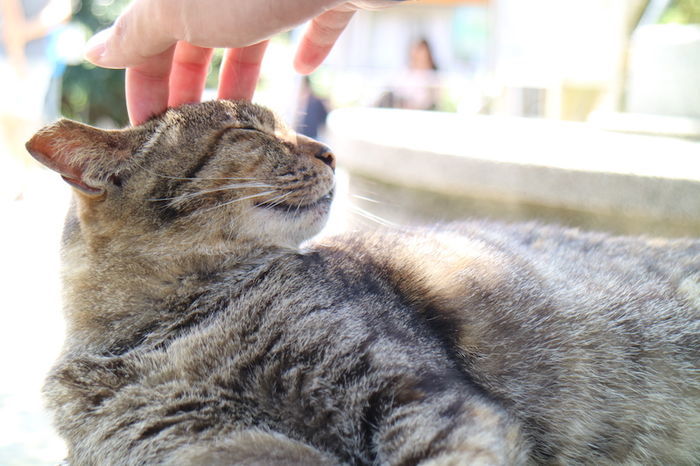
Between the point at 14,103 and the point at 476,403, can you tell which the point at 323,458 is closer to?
the point at 476,403

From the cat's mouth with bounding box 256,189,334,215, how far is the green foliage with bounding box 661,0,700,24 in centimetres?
957

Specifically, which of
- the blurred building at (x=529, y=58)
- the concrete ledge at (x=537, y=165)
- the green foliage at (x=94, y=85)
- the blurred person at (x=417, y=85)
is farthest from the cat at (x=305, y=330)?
the green foliage at (x=94, y=85)

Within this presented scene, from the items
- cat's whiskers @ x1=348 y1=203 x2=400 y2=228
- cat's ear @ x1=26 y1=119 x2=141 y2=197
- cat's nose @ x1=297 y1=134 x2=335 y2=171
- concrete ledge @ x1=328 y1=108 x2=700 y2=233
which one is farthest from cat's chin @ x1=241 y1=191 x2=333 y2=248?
concrete ledge @ x1=328 y1=108 x2=700 y2=233

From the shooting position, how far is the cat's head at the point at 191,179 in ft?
5.58

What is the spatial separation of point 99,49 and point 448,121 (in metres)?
2.63

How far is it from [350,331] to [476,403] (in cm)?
33

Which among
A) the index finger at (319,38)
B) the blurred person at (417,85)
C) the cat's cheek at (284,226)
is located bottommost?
the blurred person at (417,85)

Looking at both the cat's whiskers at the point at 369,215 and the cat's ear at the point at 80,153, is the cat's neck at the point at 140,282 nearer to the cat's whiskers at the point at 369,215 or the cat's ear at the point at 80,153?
the cat's ear at the point at 80,153

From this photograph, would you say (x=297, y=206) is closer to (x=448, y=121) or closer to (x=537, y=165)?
(x=537, y=165)

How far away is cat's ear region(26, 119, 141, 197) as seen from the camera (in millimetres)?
1612

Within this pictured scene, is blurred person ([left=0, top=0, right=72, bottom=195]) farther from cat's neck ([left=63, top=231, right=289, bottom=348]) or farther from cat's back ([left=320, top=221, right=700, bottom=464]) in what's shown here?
cat's back ([left=320, top=221, right=700, bottom=464])

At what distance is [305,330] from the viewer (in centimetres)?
160

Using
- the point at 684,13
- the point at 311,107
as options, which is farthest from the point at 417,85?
the point at 684,13

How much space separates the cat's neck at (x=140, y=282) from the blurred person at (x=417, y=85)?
767 centimetres
